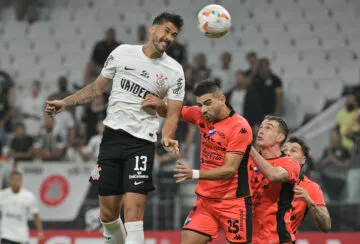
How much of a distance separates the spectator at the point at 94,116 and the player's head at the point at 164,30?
715 centimetres

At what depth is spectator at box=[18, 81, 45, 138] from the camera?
15.7 m

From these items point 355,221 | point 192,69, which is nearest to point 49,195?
point 192,69

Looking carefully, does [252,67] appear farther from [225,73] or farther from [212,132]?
[212,132]

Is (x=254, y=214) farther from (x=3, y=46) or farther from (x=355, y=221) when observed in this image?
(x=3, y=46)

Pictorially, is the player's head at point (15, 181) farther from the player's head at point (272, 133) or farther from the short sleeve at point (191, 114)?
the player's head at point (272, 133)

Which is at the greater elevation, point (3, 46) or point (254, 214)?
point (3, 46)

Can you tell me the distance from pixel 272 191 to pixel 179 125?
21.3 ft

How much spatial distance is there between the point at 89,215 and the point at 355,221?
4.32 metres

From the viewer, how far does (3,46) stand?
715 inches

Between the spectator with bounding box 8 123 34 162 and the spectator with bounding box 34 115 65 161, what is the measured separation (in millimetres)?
127

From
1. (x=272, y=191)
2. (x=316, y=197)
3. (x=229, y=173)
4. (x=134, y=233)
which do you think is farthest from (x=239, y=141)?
(x=134, y=233)

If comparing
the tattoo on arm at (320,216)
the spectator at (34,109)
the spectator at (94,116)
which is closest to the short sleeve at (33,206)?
the spectator at (94,116)

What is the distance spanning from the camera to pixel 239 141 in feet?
24.1

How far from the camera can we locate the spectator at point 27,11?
18.3 meters
